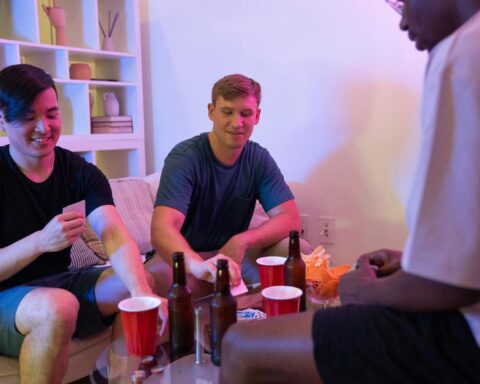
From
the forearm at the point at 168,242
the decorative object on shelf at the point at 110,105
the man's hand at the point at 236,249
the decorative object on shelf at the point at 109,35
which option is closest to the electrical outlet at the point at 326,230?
the man's hand at the point at 236,249

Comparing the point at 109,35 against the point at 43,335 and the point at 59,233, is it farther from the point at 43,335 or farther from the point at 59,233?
the point at 43,335

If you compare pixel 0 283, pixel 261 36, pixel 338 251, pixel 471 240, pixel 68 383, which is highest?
pixel 261 36

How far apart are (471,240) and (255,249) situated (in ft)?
4.82

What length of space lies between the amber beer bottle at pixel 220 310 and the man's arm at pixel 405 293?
0.33 m

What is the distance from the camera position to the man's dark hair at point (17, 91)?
1654mm

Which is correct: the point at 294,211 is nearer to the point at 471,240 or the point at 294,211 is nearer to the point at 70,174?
the point at 70,174

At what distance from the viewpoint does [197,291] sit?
1821 millimetres

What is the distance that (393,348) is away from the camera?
92cm

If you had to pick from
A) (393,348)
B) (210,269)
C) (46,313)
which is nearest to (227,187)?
(210,269)

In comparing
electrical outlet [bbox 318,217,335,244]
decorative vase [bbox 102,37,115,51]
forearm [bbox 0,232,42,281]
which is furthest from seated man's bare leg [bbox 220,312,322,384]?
decorative vase [bbox 102,37,115,51]

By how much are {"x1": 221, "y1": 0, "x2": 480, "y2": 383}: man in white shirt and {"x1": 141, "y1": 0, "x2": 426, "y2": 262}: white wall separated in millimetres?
1506

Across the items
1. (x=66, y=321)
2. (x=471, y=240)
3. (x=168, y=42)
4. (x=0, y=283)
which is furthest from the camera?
(x=168, y=42)

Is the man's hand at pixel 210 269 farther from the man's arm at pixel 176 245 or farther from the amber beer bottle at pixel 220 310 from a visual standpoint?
the amber beer bottle at pixel 220 310

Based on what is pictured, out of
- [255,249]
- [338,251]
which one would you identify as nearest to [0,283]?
[255,249]
